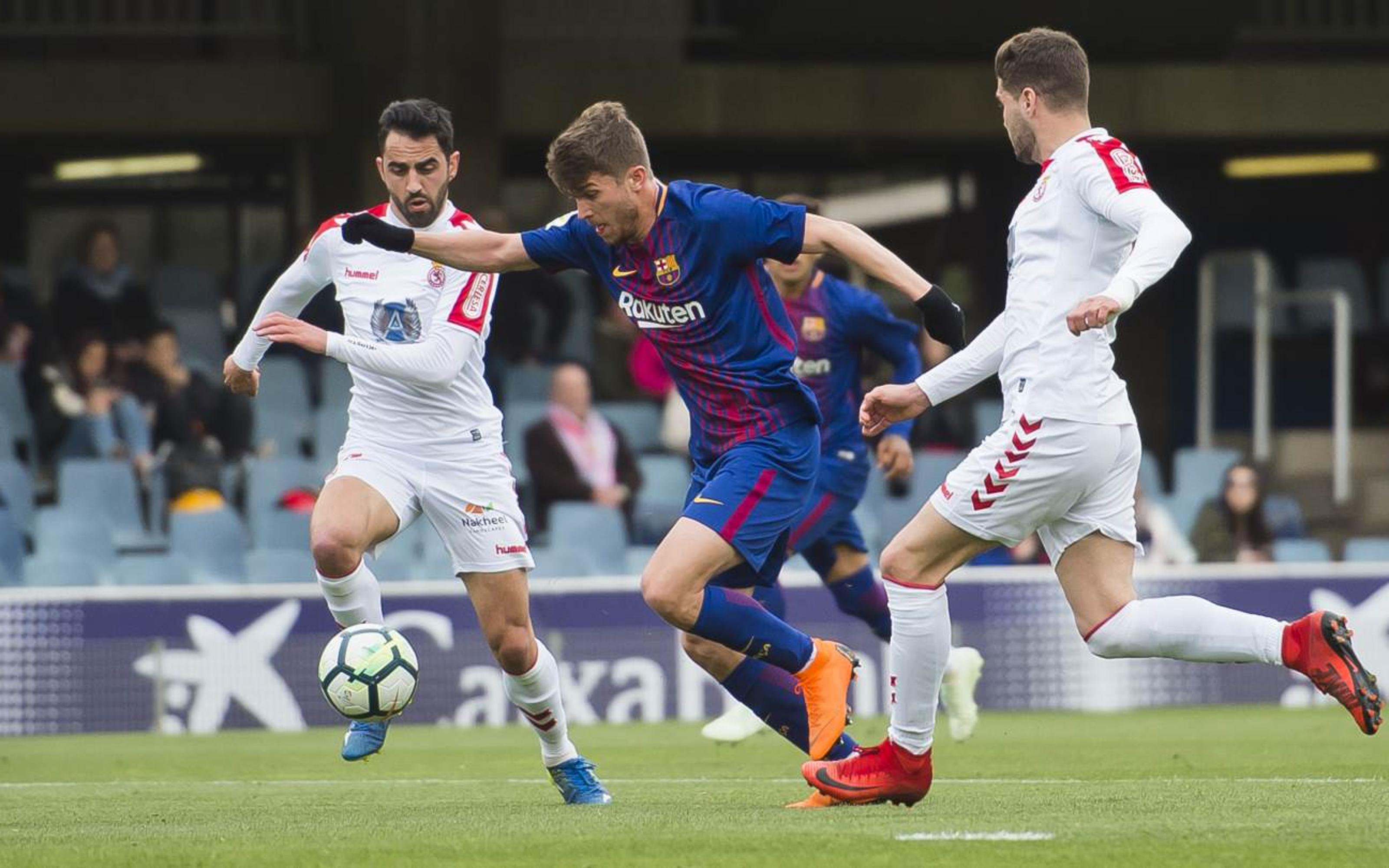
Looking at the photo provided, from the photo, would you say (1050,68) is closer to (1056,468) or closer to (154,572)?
(1056,468)

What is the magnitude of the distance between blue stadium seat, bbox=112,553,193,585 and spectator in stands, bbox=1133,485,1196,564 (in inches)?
244

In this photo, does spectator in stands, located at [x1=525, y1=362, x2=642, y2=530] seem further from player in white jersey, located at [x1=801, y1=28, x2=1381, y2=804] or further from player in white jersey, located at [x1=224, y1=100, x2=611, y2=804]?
player in white jersey, located at [x1=801, y1=28, x2=1381, y2=804]

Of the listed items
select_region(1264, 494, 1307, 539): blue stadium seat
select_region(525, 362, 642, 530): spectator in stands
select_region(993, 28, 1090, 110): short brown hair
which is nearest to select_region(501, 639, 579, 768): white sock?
select_region(993, 28, 1090, 110): short brown hair

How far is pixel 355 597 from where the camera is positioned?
7.70m

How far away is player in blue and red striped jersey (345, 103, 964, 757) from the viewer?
258 inches

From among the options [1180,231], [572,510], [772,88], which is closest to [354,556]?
[1180,231]

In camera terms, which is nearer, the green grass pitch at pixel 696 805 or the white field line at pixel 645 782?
the green grass pitch at pixel 696 805

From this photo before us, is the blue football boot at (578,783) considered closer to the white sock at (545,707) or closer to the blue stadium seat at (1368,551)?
the white sock at (545,707)

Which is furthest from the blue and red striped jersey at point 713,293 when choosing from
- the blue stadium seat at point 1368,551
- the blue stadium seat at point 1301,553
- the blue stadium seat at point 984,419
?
the blue stadium seat at point 1368,551

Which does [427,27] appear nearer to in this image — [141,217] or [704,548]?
[141,217]

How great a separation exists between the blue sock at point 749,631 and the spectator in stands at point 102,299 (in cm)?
979

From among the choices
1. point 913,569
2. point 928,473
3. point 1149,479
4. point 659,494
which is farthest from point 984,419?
point 913,569

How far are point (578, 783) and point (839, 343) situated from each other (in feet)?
10.0

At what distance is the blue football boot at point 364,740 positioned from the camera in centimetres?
755
